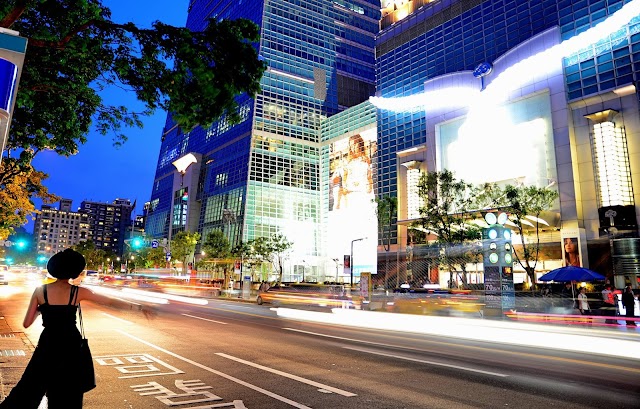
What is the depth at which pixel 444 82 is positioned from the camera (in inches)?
2341

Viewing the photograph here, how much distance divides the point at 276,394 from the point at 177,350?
4.87 m

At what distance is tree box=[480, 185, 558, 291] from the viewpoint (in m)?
37.1

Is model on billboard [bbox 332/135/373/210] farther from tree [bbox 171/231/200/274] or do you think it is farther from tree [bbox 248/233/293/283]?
tree [bbox 171/231/200/274]

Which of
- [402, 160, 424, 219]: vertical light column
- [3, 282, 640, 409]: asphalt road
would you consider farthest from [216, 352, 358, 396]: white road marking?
[402, 160, 424, 219]: vertical light column

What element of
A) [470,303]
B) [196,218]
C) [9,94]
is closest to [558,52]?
[470,303]

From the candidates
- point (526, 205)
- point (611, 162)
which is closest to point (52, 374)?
point (526, 205)

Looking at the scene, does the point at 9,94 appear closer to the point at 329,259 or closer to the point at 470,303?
the point at 470,303

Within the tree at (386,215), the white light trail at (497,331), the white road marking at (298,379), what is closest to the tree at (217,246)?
the tree at (386,215)

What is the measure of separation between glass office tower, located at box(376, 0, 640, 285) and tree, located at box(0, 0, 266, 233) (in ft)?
142

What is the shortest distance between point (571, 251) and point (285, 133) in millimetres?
59654

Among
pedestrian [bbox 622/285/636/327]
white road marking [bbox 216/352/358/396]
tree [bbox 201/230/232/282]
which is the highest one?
tree [bbox 201/230/232/282]

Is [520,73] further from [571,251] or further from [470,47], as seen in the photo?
[571,251]

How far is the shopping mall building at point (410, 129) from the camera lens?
42562 mm

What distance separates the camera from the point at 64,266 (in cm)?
462
